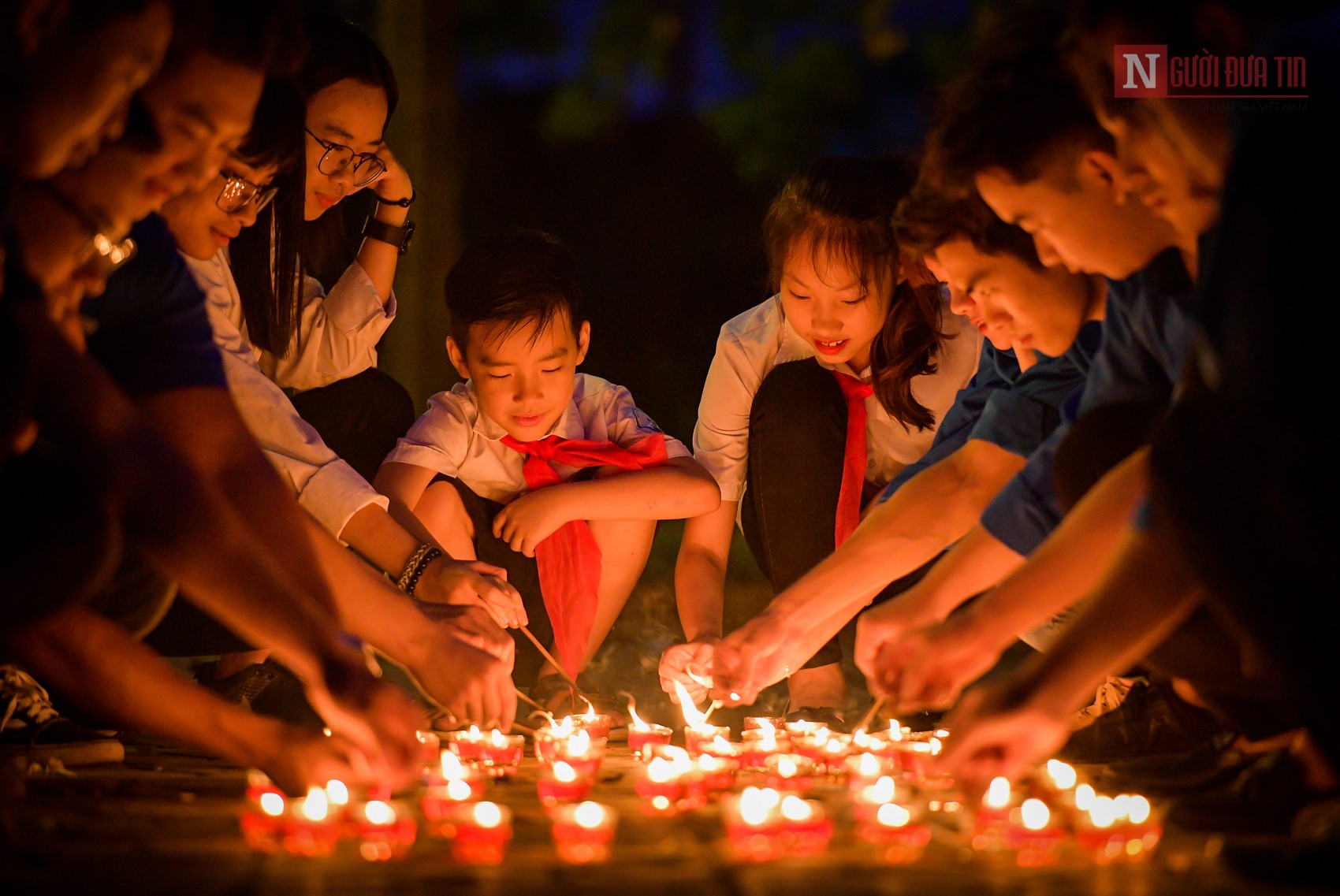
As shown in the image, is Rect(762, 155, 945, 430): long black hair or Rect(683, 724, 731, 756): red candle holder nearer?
Rect(683, 724, 731, 756): red candle holder

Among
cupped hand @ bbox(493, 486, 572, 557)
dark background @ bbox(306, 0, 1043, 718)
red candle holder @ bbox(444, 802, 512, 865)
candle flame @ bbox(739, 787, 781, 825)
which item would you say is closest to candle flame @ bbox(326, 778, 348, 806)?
red candle holder @ bbox(444, 802, 512, 865)

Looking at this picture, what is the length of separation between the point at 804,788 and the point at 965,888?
0.79 metres

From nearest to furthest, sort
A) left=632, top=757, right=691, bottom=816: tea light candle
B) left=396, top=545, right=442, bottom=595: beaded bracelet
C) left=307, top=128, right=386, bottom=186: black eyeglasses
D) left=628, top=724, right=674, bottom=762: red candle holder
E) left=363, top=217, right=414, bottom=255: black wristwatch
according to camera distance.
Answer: left=632, top=757, right=691, bottom=816: tea light candle, left=628, top=724, right=674, bottom=762: red candle holder, left=396, top=545, right=442, bottom=595: beaded bracelet, left=307, top=128, right=386, bottom=186: black eyeglasses, left=363, top=217, right=414, bottom=255: black wristwatch

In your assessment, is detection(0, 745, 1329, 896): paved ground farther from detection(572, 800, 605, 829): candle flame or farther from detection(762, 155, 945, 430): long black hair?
detection(762, 155, 945, 430): long black hair

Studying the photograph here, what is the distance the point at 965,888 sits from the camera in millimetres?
1770

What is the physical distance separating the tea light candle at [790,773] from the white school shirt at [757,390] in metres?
1.29

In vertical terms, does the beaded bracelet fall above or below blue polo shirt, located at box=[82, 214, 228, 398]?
below

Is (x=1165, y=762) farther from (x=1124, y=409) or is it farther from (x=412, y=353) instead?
(x=412, y=353)

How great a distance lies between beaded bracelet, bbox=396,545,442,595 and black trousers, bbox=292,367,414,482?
2.27 feet

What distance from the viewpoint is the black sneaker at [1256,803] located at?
81.7 inches

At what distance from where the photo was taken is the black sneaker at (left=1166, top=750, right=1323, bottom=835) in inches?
81.7

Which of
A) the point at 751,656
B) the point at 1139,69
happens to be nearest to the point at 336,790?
the point at 751,656

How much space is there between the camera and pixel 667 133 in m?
12.7

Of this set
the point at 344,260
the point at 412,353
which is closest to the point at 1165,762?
the point at 344,260
